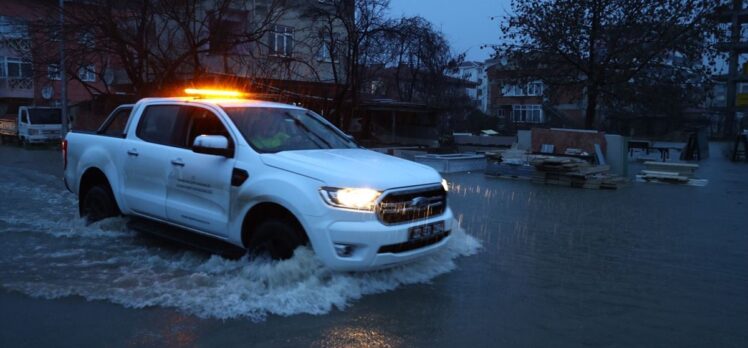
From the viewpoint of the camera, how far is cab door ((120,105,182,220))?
→ 6371 mm

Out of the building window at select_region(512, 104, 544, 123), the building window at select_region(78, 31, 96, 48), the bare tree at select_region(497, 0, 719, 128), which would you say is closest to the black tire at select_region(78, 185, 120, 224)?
the building window at select_region(78, 31, 96, 48)

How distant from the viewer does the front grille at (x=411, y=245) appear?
513 cm

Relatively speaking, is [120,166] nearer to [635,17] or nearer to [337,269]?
[337,269]

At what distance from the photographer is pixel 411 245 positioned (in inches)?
212

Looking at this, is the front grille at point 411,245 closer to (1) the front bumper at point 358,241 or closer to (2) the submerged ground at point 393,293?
(1) the front bumper at point 358,241

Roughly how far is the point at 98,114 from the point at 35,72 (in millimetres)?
12155

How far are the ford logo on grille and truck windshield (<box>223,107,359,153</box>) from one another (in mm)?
1333

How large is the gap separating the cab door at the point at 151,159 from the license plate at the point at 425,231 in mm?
2654

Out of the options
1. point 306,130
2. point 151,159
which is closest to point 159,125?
point 151,159

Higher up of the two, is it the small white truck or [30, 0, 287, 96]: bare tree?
[30, 0, 287, 96]: bare tree

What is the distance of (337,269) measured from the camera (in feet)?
16.8

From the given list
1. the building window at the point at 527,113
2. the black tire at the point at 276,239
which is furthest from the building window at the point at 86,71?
the building window at the point at 527,113

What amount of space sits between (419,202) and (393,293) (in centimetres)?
87

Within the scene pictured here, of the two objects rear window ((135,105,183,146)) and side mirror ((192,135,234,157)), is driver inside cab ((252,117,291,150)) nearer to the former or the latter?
side mirror ((192,135,234,157))
